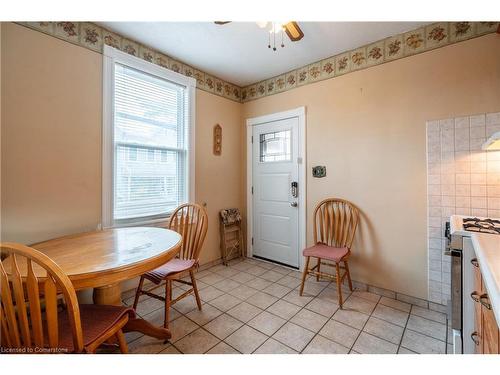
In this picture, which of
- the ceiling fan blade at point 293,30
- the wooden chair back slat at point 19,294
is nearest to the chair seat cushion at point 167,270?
the wooden chair back slat at point 19,294

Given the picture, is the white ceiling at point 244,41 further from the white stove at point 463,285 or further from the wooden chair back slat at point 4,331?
the wooden chair back slat at point 4,331

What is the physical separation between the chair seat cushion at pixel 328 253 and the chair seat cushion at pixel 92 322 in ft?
5.24

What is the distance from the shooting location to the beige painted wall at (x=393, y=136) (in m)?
1.86

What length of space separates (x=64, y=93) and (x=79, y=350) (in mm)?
1927

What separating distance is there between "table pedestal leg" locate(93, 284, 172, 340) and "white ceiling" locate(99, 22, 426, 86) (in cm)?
223

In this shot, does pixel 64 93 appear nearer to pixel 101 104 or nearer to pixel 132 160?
pixel 101 104

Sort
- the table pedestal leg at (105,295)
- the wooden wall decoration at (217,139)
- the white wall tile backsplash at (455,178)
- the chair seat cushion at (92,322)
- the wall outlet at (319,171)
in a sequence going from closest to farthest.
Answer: the chair seat cushion at (92,322), the table pedestal leg at (105,295), the white wall tile backsplash at (455,178), the wall outlet at (319,171), the wooden wall decoration at (217,139)

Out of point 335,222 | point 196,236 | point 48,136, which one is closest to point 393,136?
point 335,222

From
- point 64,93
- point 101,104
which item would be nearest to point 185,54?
point 101,104

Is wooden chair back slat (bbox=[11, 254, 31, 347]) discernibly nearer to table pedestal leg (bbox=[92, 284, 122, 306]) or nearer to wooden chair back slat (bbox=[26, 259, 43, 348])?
wooden chair back slat (bbox=[26, 259, 43, 348])

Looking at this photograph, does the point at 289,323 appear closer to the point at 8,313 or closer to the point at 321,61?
the point at 8,313

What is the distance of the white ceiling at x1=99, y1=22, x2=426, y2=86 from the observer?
2006 mm

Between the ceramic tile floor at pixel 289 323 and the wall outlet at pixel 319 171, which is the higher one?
the wall outlet at pixel 319 171
